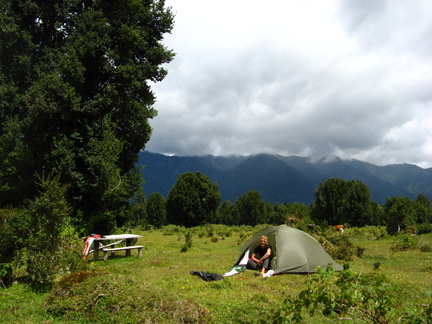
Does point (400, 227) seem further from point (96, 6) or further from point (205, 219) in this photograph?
point (205, 219)

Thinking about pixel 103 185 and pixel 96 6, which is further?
pixel 96 6

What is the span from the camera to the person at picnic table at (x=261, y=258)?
440 inches

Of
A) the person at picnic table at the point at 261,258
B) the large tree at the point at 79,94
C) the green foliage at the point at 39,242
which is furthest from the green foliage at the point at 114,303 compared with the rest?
the large tree at the point at 79,94

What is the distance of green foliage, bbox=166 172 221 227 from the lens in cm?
6538

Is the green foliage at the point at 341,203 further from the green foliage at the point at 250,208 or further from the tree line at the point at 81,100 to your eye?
the tree line at the point at 81,100

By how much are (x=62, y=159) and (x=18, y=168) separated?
8.11 feet

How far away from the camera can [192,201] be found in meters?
65.8

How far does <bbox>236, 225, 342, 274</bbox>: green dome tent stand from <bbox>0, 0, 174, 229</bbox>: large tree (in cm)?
851

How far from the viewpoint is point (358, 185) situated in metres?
69.8

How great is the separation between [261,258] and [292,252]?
1.25 m

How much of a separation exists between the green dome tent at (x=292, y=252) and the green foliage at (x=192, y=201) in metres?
53.3

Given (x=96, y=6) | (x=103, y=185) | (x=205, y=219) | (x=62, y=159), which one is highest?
(x=96, y=6)

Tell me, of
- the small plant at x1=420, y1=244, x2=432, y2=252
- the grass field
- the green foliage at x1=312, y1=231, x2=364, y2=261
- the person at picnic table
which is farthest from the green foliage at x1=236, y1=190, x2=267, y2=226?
the grass field

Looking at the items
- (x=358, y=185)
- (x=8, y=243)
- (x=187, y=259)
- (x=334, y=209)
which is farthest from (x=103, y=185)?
(x=358, y=185)
